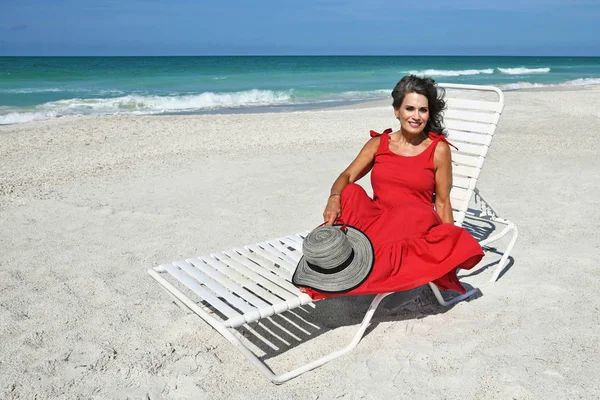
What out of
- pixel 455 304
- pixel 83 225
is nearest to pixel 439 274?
pixel 455 304

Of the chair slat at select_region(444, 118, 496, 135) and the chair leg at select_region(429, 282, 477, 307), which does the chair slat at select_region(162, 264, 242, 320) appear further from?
the chair slat at select_region(444, 118, 496, 135)

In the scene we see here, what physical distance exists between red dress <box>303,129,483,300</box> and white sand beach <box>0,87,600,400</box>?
38 centimetres

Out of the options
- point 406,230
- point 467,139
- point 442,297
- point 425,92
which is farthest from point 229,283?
point 467,139

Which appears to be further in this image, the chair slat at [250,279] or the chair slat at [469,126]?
the chair slat at [469,126]

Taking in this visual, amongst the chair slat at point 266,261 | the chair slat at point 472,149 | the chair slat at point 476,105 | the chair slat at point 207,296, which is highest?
the chair slat at point 476,105

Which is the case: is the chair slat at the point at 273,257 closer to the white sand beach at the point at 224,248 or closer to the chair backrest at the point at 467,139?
the white sand beach at the point at 224,248

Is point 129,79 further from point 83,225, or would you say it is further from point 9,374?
point 9,374

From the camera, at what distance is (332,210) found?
3.39 m

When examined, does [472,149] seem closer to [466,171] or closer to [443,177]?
[466,171]

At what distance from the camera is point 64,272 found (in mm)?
4109

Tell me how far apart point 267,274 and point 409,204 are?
0.88 meters

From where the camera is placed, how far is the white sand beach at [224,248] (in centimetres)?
282

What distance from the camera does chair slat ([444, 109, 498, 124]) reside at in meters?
4.23

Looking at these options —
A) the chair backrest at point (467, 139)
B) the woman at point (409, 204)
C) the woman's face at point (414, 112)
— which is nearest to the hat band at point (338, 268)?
the woman at point (409, 204)
